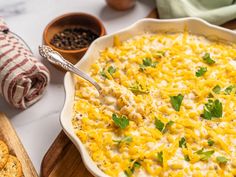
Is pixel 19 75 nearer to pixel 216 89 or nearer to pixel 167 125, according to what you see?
pixel 167 125

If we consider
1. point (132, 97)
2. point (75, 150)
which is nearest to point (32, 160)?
point (75, 150)

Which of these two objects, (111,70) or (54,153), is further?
(111,70)

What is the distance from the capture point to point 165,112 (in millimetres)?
2223

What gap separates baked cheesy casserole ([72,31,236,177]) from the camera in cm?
203

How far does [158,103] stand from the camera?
228 cm

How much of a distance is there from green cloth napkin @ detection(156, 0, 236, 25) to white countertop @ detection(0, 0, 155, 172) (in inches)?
9.2

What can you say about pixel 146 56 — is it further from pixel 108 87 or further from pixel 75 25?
pixel 75 25

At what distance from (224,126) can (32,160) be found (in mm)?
1031

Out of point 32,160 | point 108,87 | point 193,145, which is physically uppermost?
point 108,87

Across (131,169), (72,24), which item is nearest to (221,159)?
(131,169)

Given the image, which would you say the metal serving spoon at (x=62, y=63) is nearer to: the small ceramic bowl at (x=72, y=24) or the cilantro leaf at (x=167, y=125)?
the small ceramic bowl at (x=72, y=24)

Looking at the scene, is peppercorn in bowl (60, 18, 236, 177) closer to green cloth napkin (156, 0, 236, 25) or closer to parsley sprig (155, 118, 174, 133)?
parsley sprig (155, 118, 174, 133)

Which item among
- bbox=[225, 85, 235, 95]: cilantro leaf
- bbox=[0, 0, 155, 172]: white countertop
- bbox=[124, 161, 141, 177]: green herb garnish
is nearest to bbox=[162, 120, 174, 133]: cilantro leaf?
bbox=[124, 161, 141, 177]: green herb garnish

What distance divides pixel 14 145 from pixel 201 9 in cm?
154
